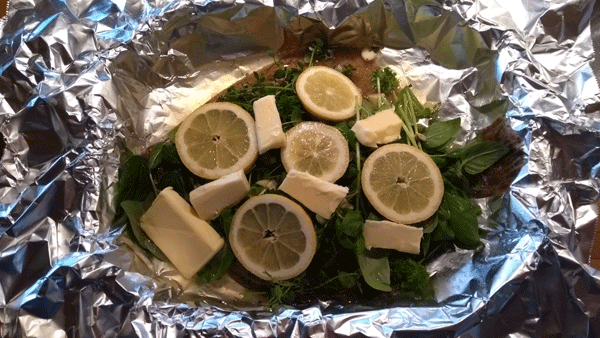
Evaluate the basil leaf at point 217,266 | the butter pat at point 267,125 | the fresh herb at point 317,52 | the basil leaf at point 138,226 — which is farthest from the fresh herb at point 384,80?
the basil leaf at point 138,226

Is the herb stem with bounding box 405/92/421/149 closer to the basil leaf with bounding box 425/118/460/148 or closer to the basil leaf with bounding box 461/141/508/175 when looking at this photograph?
the basil leaf with bounding box 425/118/460/148

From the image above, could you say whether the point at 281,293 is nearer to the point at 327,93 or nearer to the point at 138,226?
the point at 138,226

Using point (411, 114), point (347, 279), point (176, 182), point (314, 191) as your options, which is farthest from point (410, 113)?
point (176, 182)

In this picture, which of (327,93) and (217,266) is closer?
(217,266)

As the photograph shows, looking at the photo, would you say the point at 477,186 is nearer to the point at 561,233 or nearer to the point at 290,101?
the point at 561,233

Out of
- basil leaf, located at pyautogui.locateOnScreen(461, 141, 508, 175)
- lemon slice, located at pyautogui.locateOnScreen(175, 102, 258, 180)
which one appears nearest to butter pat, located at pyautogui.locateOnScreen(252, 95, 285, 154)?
lemon slice, located at pyautogui.locateOnScreen(175, 102, 258, 180)

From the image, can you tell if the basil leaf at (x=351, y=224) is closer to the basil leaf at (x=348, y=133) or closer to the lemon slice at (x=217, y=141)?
the basil leaf at (x=348, y=133)

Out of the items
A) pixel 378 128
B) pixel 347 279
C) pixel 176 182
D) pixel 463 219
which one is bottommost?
pixel 347 279

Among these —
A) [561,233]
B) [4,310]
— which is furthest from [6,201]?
[561,233]
